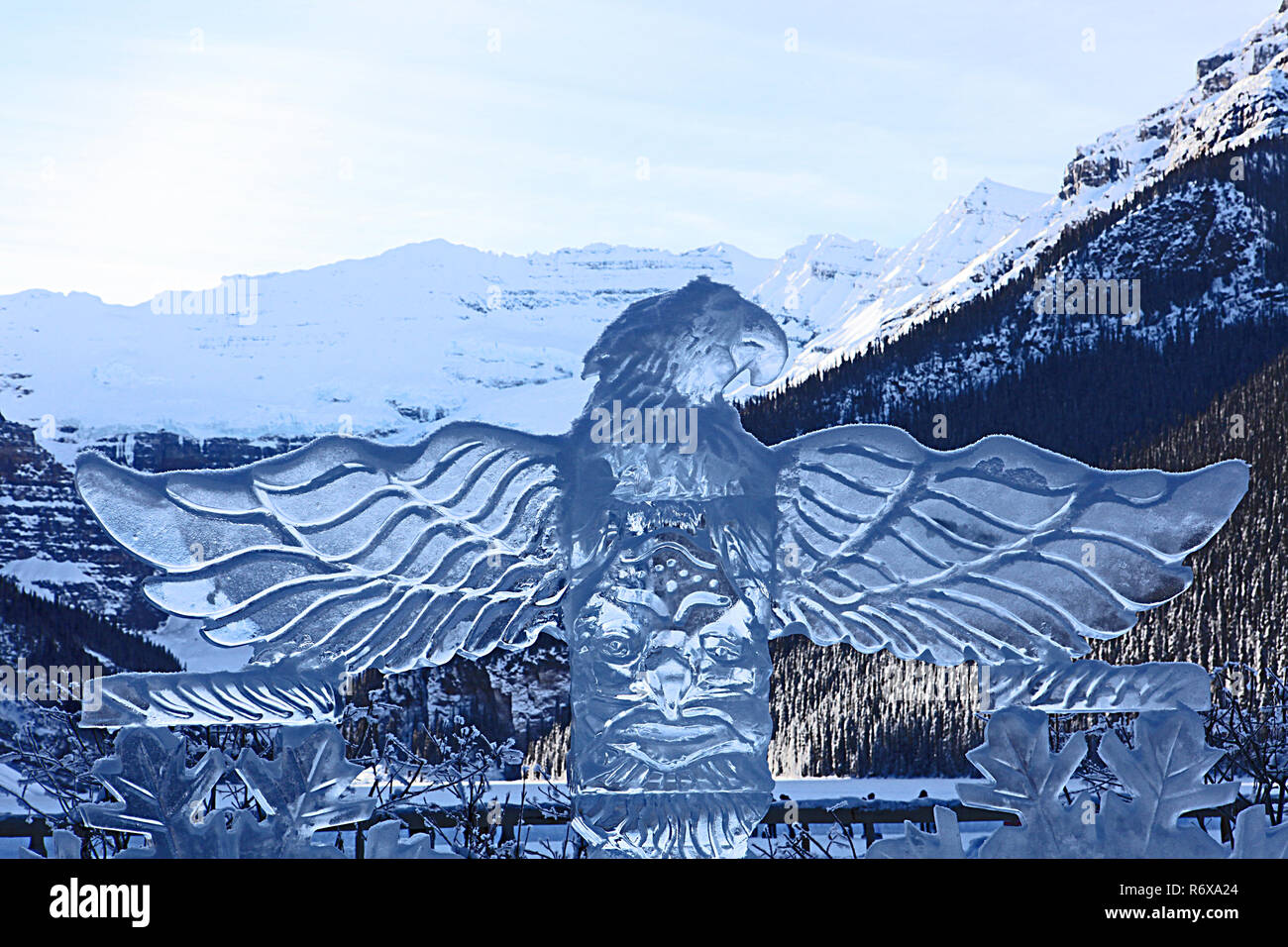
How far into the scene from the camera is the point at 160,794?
3986 mm

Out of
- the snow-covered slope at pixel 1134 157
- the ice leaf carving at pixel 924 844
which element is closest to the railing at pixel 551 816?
the ice leaf carving at pixel 924 844

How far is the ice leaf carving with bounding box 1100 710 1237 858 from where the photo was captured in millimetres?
3992

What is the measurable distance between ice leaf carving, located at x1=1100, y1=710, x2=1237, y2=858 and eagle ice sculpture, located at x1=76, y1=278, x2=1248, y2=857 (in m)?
0.34

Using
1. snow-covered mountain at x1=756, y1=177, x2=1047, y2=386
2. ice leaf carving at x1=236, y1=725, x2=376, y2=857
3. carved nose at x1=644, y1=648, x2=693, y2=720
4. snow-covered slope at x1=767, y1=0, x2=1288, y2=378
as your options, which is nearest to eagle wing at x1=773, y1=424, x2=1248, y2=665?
carved nose at x1=644, y1=648, x2=693, y2=720

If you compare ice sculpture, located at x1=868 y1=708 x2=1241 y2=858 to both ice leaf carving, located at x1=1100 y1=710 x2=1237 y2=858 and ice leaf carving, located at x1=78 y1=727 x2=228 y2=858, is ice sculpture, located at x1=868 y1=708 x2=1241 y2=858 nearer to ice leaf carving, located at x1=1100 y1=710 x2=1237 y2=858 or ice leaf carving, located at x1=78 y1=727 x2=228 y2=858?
ice leaf carving, located at x1=1100 y1=710 x2=1237 y2=858

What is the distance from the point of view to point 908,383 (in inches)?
1422

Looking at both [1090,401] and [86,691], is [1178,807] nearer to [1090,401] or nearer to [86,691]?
[86,691]

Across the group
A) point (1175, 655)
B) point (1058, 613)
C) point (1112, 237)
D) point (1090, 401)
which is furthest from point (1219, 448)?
point (1058, 613)

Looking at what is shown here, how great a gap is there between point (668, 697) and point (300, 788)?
47.2 inches

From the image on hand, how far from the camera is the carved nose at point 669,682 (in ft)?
13.0

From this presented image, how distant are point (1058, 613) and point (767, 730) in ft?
3.35

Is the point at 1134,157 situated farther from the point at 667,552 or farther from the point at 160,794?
the point at 160,794
